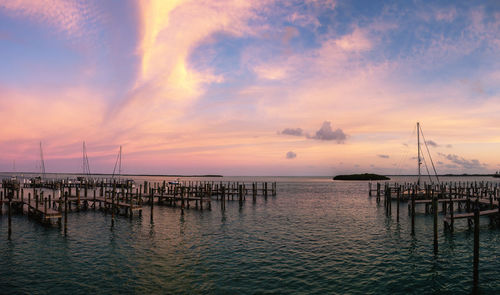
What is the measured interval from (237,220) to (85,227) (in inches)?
550

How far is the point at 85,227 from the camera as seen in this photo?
28.1 meters

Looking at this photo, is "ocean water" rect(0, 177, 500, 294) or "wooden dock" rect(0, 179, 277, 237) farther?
"wooden dock" rect(0, 179, 277, 237)

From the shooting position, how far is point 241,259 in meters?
18.5

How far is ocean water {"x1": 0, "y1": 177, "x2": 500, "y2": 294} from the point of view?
570 inches

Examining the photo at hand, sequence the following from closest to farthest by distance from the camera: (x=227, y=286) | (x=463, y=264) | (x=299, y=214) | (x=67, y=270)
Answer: (x=227, y=286) < (x=67, y=270) < (x=463, y=264) < (x=299, y=214)

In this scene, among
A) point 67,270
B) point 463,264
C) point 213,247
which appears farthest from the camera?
point 213,247

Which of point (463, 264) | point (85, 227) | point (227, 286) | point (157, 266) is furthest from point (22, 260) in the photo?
point (463, 264)

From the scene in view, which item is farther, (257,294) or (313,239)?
(313,239)

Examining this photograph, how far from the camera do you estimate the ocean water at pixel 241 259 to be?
1448 centimetres

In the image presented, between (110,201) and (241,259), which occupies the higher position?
(110,201)

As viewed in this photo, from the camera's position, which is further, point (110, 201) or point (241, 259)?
point (110, 201)

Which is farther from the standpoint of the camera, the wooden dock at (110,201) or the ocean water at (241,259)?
the wooden dock at (110,201)

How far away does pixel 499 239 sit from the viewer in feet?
77.9

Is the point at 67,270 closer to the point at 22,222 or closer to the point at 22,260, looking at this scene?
the point at 22,260
